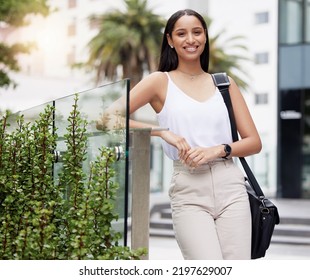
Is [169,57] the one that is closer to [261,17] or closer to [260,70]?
[260,70]

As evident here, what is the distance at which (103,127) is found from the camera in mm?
3230

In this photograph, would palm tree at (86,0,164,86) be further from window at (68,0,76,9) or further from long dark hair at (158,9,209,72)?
window at (68,0,76,9)

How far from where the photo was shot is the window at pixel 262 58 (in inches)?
1725

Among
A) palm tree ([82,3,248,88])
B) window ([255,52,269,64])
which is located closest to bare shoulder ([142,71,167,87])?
palm tree ([82,3,248,88])

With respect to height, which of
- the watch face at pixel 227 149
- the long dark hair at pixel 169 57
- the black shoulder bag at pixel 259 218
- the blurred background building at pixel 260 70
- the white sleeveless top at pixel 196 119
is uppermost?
the blurred background building at pixel 260 70

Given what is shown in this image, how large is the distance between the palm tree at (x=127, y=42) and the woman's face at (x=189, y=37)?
24.6 m

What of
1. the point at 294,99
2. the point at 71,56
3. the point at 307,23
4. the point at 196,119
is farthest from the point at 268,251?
the point at 71,56

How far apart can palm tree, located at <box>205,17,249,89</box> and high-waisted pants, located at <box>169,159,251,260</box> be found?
2524 cm

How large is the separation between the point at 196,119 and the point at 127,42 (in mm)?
25110

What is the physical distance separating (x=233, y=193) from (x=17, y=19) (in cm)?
1538

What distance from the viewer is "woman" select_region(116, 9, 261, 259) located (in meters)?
2.76

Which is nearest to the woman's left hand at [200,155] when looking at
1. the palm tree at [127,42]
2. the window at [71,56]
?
the palm tree at [127,42]

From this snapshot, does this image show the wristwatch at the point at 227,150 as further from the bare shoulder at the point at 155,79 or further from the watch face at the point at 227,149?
the bare shoulder at the point at 155,79
